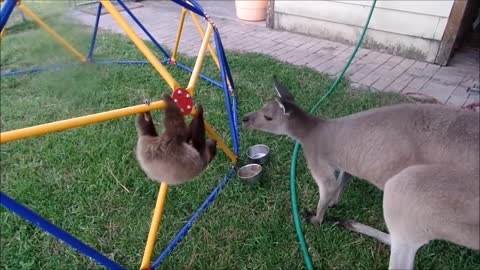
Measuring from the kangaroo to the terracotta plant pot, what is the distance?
16.9ft

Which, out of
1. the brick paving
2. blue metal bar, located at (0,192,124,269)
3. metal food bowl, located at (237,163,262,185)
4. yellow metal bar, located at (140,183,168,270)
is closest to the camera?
blue metal bar, located at (0,192,124,269)

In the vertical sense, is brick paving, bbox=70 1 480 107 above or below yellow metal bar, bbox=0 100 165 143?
below

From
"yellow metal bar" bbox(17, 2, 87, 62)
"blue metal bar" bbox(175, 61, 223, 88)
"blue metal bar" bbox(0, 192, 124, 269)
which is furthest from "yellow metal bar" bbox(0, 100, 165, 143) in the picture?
"yellow metal bar" bbox(17, 2, 87, 62)

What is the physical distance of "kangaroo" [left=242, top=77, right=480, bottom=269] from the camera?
1.76 meters

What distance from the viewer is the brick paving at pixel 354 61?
4562 mm

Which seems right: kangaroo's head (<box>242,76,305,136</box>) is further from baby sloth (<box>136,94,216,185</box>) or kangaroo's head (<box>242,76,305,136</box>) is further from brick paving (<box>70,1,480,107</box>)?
brick paving (<box>70,1,480,107</box>)

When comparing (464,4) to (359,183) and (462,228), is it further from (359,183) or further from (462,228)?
(462,228)

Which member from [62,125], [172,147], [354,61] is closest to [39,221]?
[62,125]

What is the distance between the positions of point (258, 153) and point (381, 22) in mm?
3479

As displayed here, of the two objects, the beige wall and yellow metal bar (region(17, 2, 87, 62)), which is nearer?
yellow metal bar (region(17, 2, 87, 62))

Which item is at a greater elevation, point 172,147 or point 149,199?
point 172,147

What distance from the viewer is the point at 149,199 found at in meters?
3.00

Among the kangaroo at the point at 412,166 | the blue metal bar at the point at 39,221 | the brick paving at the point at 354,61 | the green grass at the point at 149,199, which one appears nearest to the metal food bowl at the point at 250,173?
the green grass at the point at 149,199

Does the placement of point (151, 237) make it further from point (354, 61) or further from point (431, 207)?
point (354, 61)
